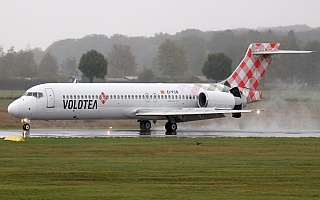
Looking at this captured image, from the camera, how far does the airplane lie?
51188mm

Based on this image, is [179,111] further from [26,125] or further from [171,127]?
[26,125]

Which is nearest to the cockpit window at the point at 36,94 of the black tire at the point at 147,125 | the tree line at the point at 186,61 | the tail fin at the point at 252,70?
the black tire at the point at 147,125

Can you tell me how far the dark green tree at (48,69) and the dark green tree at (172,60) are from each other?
12.3 metres

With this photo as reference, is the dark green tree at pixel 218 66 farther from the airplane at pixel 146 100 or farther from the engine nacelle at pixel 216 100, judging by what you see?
the engine nacelle at pixel 216 100

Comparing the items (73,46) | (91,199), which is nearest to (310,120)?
(91,199)

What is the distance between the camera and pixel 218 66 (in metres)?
87.9

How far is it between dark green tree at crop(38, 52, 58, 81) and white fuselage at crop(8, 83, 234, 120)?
126ft

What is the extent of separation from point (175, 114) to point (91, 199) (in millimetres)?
31836

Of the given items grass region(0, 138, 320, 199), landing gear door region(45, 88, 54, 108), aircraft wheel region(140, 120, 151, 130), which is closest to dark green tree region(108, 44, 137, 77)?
aircraft wheel region(140, 120, 151, 130)

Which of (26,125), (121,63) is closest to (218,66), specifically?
(121,63)

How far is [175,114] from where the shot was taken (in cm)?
5300

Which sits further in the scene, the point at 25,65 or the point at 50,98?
the point at 25,65

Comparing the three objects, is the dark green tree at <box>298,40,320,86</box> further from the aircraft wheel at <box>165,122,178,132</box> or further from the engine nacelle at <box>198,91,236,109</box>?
the aircraft wheel at <box>165,122,178,132</box>

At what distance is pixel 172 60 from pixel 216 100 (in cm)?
4701
